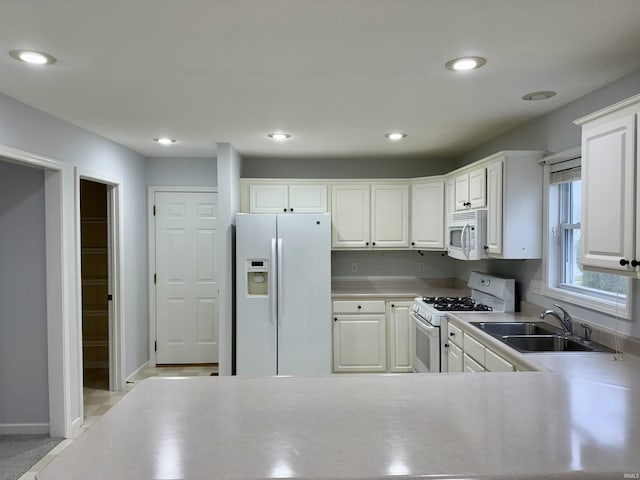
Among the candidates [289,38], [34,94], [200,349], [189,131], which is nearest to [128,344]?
[200,349]

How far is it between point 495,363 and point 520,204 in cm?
121

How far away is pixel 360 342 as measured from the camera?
4559 mm

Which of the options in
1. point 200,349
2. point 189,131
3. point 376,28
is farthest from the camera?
point 200,349

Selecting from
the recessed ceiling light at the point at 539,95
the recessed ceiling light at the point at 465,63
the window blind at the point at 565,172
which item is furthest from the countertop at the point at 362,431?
the recessed ceiling light at the point at 539,95

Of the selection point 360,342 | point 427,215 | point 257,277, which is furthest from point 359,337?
point 427,215

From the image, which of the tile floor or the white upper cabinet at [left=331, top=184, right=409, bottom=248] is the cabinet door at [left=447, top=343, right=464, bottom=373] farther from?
the tile floor

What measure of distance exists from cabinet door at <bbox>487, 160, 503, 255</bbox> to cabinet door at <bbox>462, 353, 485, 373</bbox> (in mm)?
795

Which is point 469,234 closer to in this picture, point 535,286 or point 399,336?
point 535,286

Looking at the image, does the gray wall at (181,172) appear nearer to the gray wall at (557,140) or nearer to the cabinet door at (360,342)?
the cabinet door at (360,342)

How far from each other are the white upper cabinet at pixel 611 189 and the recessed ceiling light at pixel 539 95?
50 cm

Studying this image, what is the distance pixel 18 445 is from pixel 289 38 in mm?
A: 3253

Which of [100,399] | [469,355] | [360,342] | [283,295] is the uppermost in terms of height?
[283,295]

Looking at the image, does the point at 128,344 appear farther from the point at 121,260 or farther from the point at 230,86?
the point at 230,86

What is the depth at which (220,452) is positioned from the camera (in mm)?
1179
